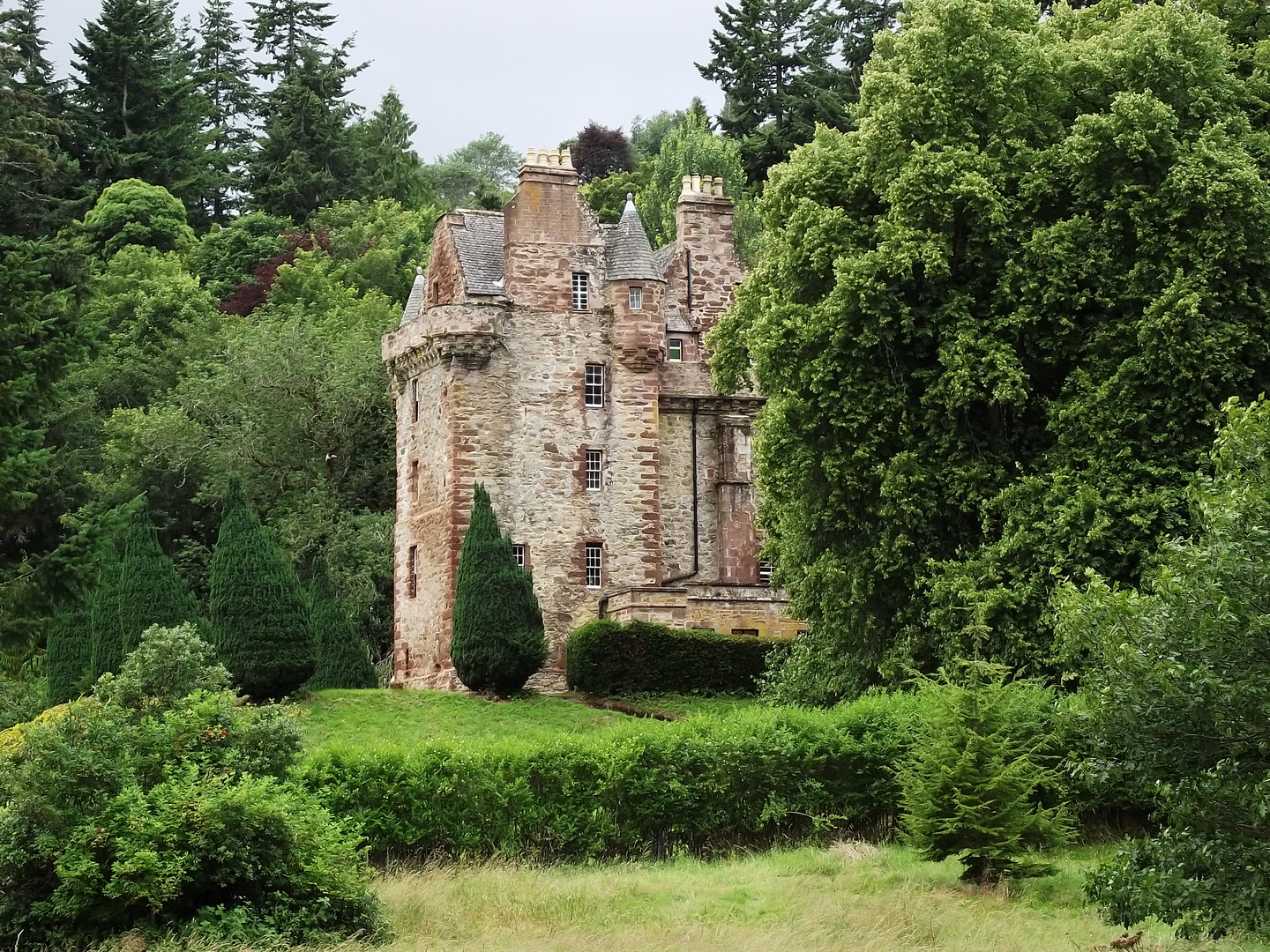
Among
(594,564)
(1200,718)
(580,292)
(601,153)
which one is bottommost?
(1200,718)

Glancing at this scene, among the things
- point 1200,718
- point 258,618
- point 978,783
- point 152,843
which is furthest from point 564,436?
point 1200,718

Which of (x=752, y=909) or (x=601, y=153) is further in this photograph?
(x=601, y=153)

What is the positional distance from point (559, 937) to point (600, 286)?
101 feet

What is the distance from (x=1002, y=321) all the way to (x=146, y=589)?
63.8 ft

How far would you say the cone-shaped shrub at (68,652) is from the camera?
42.1 m

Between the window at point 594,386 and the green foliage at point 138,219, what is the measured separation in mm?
31906

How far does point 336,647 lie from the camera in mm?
44438

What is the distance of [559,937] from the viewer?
1853 cm

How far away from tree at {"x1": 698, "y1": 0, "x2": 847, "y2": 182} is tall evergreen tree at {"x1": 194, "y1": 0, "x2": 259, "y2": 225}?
78.5 ft

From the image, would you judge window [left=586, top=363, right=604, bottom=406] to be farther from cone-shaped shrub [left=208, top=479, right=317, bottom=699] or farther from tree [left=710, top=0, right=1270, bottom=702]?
tree [left=710, top=0, right=1270, bottom=702]

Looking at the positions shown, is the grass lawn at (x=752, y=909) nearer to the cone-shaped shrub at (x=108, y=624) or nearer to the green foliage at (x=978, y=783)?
the green foliage at (x=978, y=783)

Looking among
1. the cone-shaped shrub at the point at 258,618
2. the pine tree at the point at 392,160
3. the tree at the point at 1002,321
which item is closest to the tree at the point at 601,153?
the pine tree at the point at 392,160

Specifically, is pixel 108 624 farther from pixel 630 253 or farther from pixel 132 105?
pixel 132 105

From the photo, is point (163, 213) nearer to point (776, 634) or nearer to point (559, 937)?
point (776, 634)
